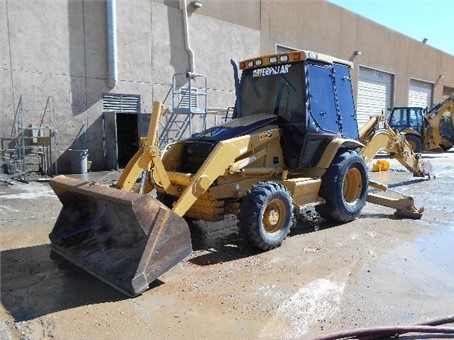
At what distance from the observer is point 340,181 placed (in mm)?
6594

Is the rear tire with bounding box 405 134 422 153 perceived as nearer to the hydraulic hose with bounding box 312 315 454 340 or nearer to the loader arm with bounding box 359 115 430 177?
the loader arm with bounding box 359 115 430 177

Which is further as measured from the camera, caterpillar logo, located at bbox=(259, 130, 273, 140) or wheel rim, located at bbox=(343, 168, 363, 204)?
wheel rim, located at bbox=(343, 168, 363, 204)

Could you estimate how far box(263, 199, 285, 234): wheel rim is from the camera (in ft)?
18.2

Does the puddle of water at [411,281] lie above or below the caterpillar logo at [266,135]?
below

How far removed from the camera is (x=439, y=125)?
1923 cm

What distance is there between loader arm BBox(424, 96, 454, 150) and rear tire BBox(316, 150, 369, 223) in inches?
553

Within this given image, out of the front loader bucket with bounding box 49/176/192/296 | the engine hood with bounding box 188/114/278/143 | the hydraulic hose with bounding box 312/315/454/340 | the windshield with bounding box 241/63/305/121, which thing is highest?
the windshield with bounding box 241/63/305/121

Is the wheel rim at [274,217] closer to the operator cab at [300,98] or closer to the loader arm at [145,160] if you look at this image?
the operator cab at [300,98]

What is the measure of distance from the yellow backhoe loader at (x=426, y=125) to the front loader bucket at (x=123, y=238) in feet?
55.7

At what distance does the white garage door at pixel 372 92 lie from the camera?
24.2 meters

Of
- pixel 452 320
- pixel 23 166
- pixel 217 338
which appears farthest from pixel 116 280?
pixel 23 166

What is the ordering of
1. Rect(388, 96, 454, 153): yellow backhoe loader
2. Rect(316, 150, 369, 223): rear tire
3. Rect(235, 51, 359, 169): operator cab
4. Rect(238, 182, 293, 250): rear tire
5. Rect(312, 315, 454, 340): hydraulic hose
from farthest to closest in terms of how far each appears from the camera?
Rect(388, 96, 454, 153): yellow backhoe loader < Rect(316, 150, 369, 223): rear tire < Rect(235, 51, 359, 169): operator cab < Rect(238, 182, 293, 250): rear tire < Rect(312, 315, 454, 340): hydraulic hose

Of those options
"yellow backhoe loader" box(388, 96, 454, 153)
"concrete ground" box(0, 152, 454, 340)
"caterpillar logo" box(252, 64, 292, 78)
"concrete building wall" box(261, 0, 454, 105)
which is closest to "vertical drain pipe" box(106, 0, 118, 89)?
"concrete building wall" box(261, 0, 454, 105)

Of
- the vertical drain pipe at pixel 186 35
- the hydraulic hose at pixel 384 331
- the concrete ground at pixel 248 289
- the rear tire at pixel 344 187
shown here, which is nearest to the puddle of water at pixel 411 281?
the concrete ground at pixel 248 289
